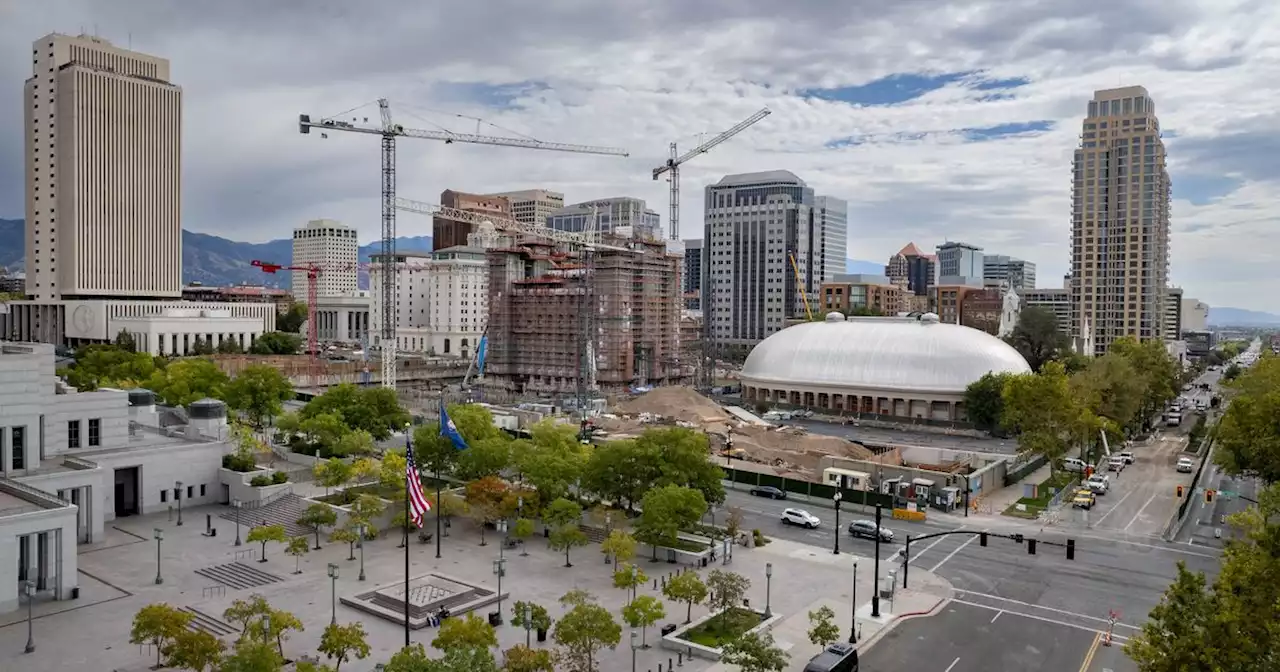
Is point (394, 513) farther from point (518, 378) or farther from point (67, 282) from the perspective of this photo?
point (67, 282)

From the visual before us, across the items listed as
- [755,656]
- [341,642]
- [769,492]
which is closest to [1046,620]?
[755,656]

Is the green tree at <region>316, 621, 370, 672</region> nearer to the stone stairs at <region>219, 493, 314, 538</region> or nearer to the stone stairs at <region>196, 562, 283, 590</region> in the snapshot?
the stone stairs at <region>196, 562, 283, 590</region>

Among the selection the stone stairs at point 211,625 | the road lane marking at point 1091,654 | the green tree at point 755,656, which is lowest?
the road lane marking at point 1091,654

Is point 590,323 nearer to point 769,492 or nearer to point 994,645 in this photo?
point 769,492

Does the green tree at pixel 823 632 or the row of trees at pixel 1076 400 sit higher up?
the row of trees at pixel 1076 400

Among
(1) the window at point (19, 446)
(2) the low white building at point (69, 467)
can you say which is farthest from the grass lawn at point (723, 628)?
(1) the window at point (19, 446)

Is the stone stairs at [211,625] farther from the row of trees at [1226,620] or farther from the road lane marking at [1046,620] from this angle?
the row of trees at [1226,620]

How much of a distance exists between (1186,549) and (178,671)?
54.0m

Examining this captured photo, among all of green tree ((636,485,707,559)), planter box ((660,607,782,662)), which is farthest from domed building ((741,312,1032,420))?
planter box ((660,607,782,662))

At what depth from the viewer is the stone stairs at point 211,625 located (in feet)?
117

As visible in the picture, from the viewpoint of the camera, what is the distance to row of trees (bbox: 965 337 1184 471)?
73125mm

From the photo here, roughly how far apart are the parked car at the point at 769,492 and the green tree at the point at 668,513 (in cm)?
2037

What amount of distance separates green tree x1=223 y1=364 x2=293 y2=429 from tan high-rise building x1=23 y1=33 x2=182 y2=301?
112 m

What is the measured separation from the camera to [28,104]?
17525cm
